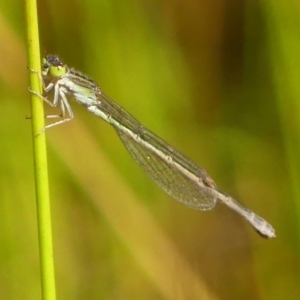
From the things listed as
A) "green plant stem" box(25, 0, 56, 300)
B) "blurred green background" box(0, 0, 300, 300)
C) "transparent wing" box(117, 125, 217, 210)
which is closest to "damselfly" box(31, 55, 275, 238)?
"transparent wing" box(117, 125, 217, 210)

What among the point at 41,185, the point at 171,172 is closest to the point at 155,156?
the point at 171,172

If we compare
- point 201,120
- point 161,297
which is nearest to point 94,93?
point 201,120

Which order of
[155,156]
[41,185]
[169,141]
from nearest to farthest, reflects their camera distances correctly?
[41,185] → [155,156] → [169,141]

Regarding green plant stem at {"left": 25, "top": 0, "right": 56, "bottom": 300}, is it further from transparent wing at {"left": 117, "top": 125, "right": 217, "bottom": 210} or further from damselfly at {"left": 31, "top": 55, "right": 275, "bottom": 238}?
transparent wing at {"left": 117, "top": 125, "right": 217, "bottom": 210}

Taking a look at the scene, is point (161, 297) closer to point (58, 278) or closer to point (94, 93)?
point (58, 278)

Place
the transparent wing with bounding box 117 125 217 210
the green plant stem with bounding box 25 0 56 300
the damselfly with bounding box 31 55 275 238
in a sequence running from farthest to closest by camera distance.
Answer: the transparent wing with bounding box 117 125 217 210 → the damselfly with bounding box 31 55 275 238 → the green plant stem with bounding box 25 0 56 300

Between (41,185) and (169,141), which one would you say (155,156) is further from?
(41,185)
